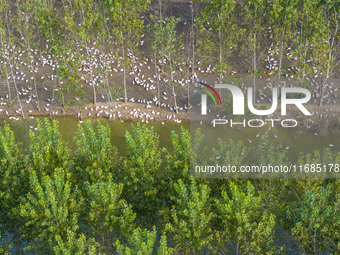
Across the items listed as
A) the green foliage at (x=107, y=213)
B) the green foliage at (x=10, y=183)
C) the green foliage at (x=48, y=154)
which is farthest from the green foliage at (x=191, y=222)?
the green foliage at (x=10, y=183)

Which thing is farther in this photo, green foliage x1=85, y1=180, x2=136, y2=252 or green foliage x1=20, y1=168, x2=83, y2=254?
green foliage x1=85, y1=180, x2=136, y2=252

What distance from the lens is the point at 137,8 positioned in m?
42.8

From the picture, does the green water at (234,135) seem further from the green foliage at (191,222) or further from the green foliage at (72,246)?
the green foliage at (72,246)

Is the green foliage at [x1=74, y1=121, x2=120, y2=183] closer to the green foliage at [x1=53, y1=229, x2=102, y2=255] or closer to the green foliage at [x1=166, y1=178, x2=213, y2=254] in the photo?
the green foliage at [x1=166, y1=178, x2=213, y2=254]

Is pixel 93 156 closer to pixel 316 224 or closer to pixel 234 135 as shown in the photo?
pixel 316 224

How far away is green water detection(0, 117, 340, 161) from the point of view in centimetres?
4138

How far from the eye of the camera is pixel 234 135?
42594mm

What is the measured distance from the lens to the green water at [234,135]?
136 ft

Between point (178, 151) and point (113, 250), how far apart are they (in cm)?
635

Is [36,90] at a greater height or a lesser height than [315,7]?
lesser

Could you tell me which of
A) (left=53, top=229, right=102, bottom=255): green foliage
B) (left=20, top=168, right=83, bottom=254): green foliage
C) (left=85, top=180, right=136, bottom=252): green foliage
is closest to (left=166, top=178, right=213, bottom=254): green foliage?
(left=85, top=180, right=136, bottom=252): green foliage

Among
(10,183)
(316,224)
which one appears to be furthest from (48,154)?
(316,224)

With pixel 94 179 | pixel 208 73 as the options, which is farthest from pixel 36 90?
pixel 94 179

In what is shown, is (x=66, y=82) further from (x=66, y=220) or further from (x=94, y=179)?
(x=66, y=220)
